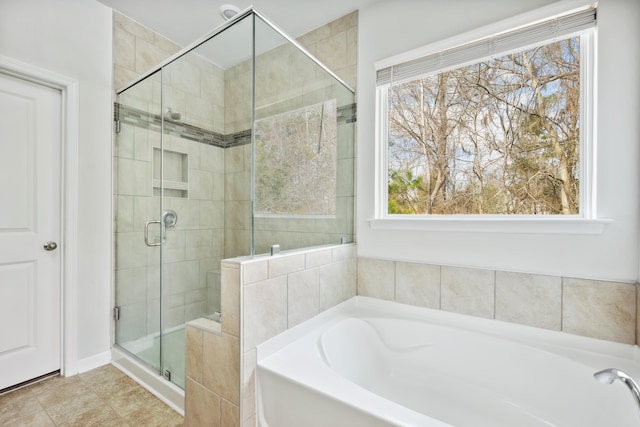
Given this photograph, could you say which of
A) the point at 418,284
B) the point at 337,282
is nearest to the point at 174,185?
the point at 337,282

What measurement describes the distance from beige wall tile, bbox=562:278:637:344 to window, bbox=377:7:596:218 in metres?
0.34

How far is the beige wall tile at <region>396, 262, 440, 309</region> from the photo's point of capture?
1.76m

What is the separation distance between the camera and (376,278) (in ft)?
6.48

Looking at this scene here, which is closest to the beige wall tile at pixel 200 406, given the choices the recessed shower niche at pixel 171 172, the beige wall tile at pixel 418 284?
the recessed shower niche at pixel 171 172

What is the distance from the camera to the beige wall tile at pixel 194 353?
137 cm

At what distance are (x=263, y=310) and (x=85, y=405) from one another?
134 cm

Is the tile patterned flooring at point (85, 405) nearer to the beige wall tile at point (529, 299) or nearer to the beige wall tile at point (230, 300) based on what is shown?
the beige wall tile at point (230, 300)

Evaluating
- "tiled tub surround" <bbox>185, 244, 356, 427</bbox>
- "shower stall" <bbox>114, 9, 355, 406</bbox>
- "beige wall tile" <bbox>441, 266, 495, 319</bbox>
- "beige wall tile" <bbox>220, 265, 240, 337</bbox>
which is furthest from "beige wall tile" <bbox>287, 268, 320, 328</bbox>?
"beige wall tile" <bbox>441, 266, 495, 319</bbox>

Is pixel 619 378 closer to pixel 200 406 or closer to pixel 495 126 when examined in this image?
pixel 495 126

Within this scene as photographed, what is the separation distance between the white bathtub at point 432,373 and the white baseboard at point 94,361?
159cm

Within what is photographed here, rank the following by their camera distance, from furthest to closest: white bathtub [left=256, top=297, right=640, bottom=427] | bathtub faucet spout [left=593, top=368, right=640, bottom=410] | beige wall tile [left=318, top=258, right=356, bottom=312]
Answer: beige wall tile [left=318, top=258, right=356, bottom=312], white bathtub [left=256, top=297, right=640, bottom=427], bathtub faucet spout [left=593, top=368, right=640, bottom=410]

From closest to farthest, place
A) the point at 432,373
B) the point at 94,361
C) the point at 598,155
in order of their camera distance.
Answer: the point at 598,155 < the point at 432,373 < the point at 94,361

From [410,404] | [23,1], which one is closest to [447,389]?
[410,404]

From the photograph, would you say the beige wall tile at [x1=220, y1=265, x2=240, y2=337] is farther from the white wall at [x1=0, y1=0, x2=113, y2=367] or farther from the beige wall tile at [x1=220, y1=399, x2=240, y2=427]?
the white wall at [x1=0, y1=0, x2=113, y2=367]
